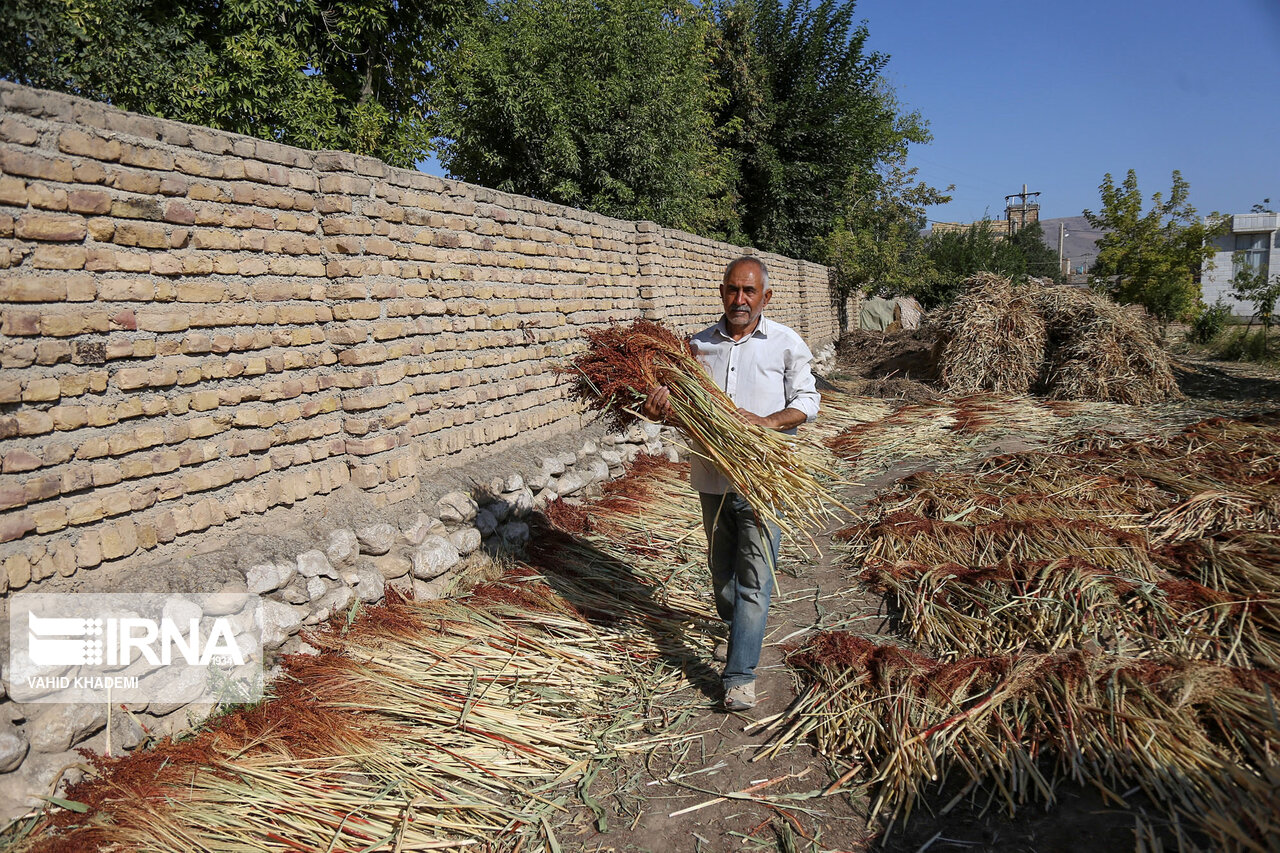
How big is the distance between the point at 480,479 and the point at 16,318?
2583mm

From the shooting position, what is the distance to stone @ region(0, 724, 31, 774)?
86.9 inches

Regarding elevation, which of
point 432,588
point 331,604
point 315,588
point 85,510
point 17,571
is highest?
point 85,510

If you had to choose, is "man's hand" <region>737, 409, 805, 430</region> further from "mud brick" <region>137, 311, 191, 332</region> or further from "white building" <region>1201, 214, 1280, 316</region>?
"white building" <region>1201, 214, 1280, 316</region>

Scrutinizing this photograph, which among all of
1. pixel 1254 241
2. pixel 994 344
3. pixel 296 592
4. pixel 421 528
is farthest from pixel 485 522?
pixel 1254 241

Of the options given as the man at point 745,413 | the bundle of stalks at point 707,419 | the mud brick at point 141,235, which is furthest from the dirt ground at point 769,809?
the mud brick at point 141,235

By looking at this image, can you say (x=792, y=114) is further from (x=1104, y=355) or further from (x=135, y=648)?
(x=135, y=648)

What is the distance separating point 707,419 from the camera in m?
3.10

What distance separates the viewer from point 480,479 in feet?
15.4

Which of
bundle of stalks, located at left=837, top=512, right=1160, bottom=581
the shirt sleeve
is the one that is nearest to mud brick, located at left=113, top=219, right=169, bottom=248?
the shirt sleeve

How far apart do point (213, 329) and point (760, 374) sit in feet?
8.02

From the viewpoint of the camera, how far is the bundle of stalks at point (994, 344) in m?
11.0

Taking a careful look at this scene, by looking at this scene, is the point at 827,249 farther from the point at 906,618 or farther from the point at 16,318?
the point at 16,318

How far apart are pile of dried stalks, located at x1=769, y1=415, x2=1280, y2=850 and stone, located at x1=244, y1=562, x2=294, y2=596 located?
226 centimetres

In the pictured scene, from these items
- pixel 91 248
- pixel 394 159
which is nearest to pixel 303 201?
pixel 91 248
